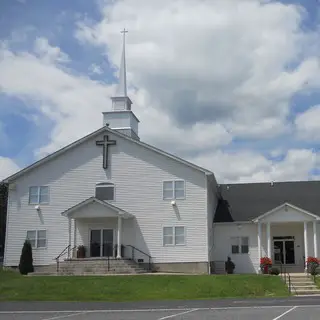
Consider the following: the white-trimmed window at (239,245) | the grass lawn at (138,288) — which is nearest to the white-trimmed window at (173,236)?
the white-trimmed window at (239,245)

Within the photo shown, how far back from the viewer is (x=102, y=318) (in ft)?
52.3

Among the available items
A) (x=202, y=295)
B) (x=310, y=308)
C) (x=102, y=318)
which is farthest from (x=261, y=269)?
(x=102, y=318)

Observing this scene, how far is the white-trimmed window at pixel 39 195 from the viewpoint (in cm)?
3547

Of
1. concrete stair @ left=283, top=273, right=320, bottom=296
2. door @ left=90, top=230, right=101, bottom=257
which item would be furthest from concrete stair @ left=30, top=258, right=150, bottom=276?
concrete stair @ left=283, top=273, right=320, bottom=296

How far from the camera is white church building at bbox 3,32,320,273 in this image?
3362 cm

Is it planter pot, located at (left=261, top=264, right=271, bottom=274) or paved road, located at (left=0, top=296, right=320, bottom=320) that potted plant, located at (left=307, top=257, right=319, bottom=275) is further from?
paved road, located at (left=0, top=296, right=320, bottom=320)

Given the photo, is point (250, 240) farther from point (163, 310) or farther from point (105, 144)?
point (163, 310)

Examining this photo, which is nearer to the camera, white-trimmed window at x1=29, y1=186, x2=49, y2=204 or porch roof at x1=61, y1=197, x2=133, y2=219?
porch roof at x1=61, y1=197, x2=133, y2=219

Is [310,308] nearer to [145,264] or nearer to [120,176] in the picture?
[145,264]

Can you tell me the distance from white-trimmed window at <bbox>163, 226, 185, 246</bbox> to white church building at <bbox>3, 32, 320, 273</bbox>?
0.20 ft

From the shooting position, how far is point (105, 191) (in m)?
34.9

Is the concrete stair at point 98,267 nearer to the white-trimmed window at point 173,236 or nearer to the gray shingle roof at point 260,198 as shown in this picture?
the white-trimmed window at point 173,236

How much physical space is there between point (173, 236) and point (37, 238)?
8.76 m

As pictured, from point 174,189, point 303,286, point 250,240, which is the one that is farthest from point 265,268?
point 174,189
